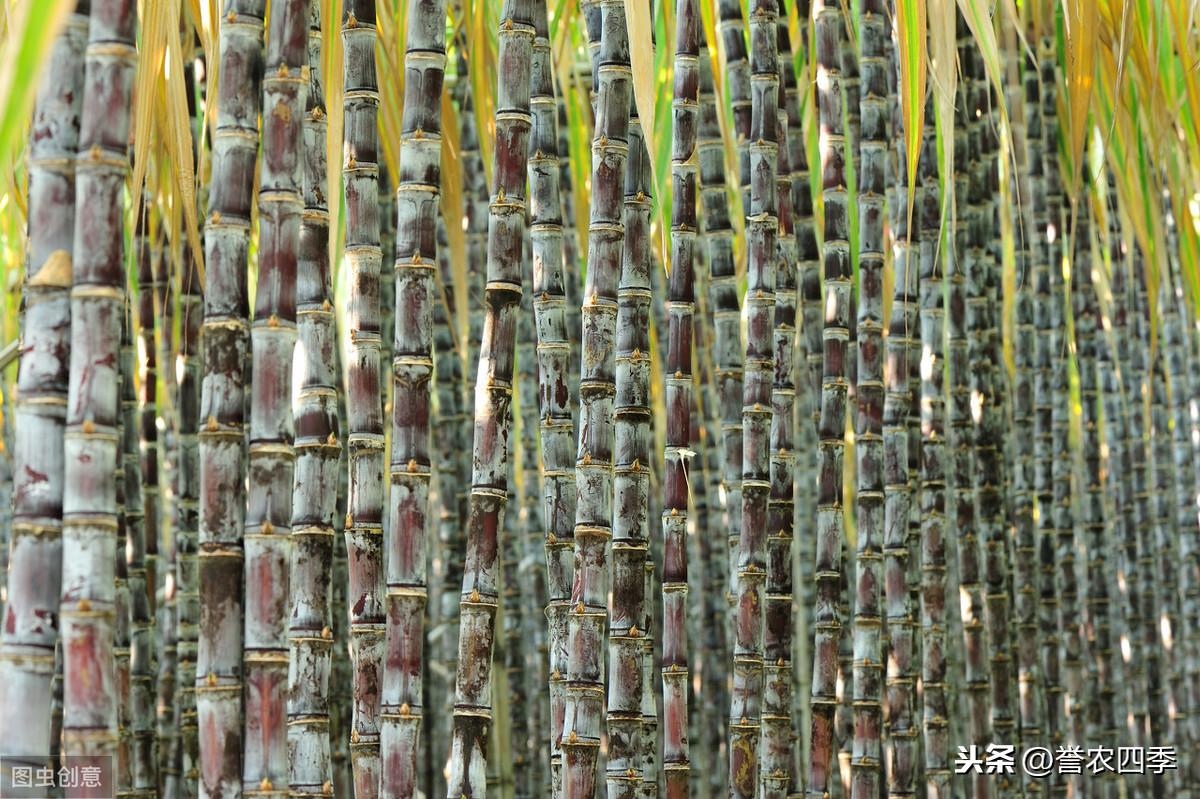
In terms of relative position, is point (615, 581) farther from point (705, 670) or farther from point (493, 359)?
point (705, 670)

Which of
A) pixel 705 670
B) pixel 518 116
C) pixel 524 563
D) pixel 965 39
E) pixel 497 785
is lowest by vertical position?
pixel 497 785

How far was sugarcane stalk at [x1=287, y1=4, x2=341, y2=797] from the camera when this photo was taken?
1.46 meters

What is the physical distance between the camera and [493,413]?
160cm

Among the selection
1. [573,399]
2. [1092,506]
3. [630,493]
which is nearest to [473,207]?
[573,399]

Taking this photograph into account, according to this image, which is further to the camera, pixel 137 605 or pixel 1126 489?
pixel 1126 489

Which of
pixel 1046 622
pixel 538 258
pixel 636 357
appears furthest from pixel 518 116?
pixel 1046 622

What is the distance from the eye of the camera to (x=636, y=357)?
5.98 feet

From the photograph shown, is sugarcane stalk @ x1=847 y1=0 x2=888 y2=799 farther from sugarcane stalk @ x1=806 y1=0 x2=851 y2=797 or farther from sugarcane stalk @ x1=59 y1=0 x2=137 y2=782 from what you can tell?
sugarcane stalk @ x1=59 y1=0 x2=137 y2=782

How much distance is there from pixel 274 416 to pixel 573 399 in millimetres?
1851

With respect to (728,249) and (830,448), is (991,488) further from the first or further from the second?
(728,249)

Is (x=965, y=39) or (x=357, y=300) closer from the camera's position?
(x=357, y=300)

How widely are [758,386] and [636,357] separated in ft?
0.86

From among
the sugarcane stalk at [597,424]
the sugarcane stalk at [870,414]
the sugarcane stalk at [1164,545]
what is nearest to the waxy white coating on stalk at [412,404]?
the sugarcane stalk at [597,424]

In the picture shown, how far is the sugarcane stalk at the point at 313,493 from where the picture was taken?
1.46 metres
